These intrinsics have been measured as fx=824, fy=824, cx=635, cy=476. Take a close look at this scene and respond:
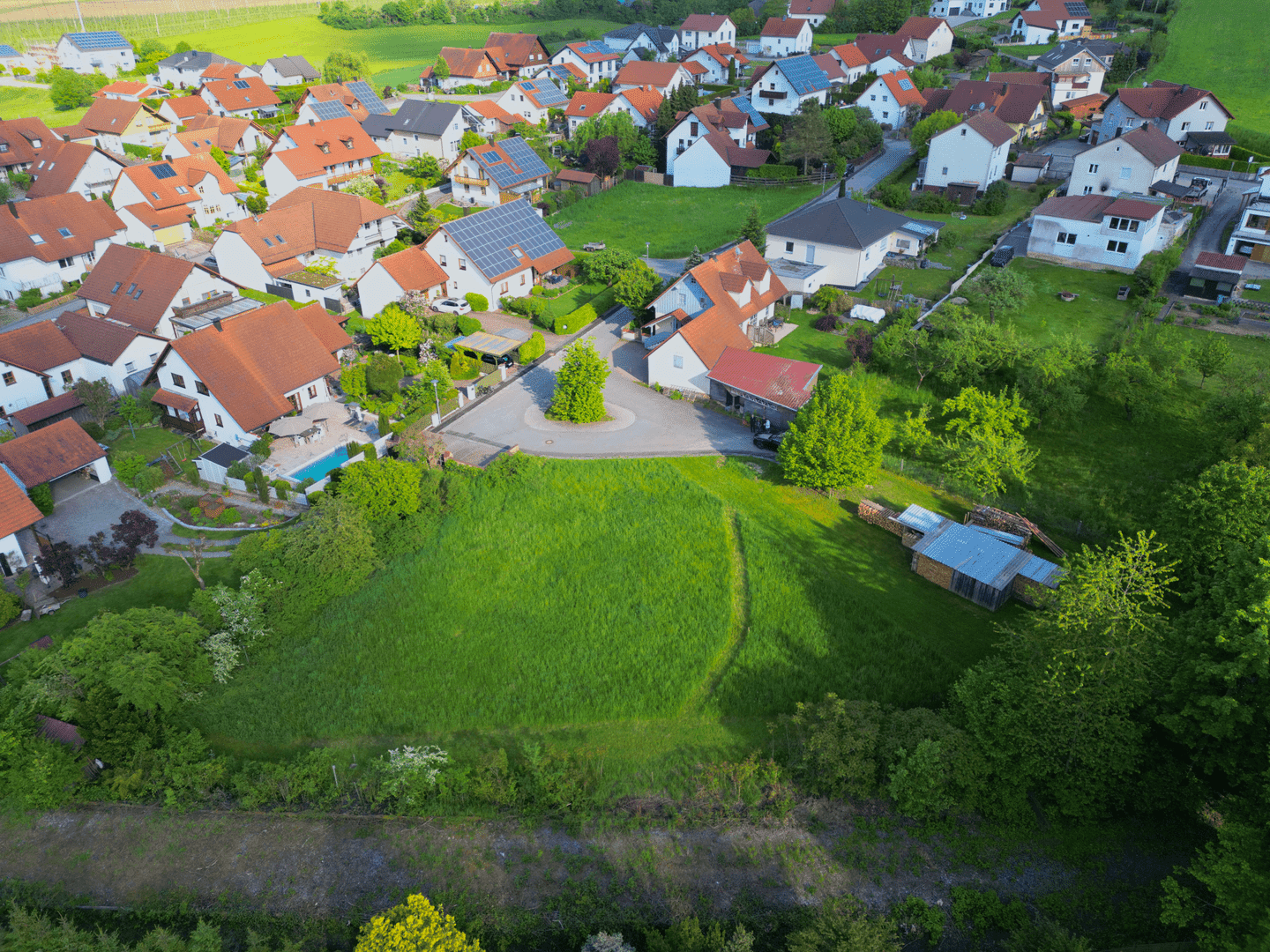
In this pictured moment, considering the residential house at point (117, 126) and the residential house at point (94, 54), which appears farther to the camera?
the residential house at point (94, 54)

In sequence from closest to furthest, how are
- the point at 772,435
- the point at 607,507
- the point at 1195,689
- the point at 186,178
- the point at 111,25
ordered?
1. the point at 1195,689
2. the point at 607,507
3. the point at 772,435
4. the point at 186,178
5. the point at 111,25

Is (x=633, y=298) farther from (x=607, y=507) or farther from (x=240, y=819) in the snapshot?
(x=240, y=819)

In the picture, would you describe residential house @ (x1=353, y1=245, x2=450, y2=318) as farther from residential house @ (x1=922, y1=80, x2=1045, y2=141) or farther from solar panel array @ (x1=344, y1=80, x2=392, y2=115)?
residential house @ (x1=922, y1=80, x2=1045, y2=141)

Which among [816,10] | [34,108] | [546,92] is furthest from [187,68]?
[816,10]

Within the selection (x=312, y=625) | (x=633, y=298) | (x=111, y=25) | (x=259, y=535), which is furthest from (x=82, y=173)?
(x=111, y=25)

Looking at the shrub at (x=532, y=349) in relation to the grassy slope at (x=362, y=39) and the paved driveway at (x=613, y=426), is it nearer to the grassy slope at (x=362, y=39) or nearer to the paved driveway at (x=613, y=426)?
the paved driveway at (x=613, y=426)

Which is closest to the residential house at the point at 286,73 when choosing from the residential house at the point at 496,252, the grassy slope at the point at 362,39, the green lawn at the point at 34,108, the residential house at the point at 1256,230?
the grassy slope at the point at 362,39
